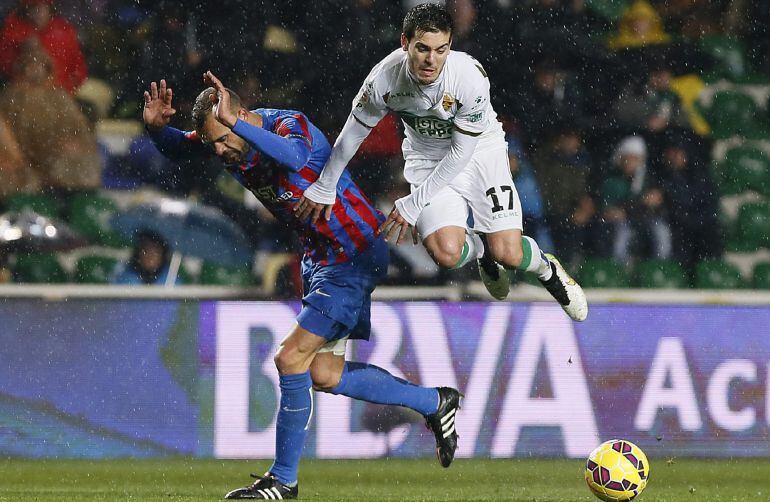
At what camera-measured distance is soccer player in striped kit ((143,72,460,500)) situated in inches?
234

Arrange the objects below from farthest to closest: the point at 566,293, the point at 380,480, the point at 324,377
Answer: the point at 380,480, the point at 566,293, the point at 324,377

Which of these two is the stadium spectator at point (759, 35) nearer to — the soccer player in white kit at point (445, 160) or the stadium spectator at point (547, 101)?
the stadium spectator at point (547, 101)

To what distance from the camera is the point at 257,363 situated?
820 centimetres

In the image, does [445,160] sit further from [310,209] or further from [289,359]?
[289,359]

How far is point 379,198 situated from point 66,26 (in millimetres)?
2806

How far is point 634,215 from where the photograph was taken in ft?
32.0

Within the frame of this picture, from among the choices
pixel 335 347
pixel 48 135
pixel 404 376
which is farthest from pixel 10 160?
pixel 335 347

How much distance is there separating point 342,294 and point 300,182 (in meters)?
0.58

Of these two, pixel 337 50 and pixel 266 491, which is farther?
pixel 337 50

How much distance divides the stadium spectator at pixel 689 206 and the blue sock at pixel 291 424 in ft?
14.7

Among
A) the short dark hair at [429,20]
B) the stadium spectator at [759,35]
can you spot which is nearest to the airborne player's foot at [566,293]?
the short dark hair at [429,20]

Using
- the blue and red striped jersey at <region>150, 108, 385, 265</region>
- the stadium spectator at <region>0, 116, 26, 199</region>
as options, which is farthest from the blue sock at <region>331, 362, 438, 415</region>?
the stadium spectator at <region>0, 116, 26, 199</region>

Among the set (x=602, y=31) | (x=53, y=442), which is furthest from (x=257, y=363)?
(x=602, y=31)

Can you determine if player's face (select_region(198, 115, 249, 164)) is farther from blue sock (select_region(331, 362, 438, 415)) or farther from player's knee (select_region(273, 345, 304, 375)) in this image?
blue sock (select_region(331, 362, 438, 415))
